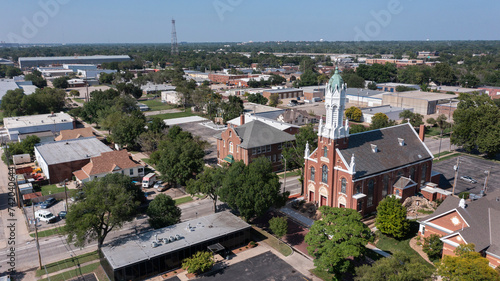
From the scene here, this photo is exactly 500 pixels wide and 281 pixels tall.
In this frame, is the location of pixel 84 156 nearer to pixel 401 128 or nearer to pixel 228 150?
pixel 228 150

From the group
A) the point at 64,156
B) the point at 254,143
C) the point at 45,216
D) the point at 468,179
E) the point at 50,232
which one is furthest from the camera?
the point at 254,143

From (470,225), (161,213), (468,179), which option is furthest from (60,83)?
(470,225)

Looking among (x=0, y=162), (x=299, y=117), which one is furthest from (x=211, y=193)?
(x=299, y=117)

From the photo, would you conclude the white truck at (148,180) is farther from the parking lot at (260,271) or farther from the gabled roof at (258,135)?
the parking lot at (260,271)

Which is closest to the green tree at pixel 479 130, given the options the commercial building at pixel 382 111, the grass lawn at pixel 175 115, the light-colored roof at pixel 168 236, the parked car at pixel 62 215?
the commercial building at pixel 382 111

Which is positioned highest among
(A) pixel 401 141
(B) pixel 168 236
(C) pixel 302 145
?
(A) pixel 401 141

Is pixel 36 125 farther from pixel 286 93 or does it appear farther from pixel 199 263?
pixel 286 93

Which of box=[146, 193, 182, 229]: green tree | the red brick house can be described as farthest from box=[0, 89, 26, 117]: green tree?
the red brick house

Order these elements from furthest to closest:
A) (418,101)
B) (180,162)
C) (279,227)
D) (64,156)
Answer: (418,101)
(64,156)
(180,162)
(279,227)
